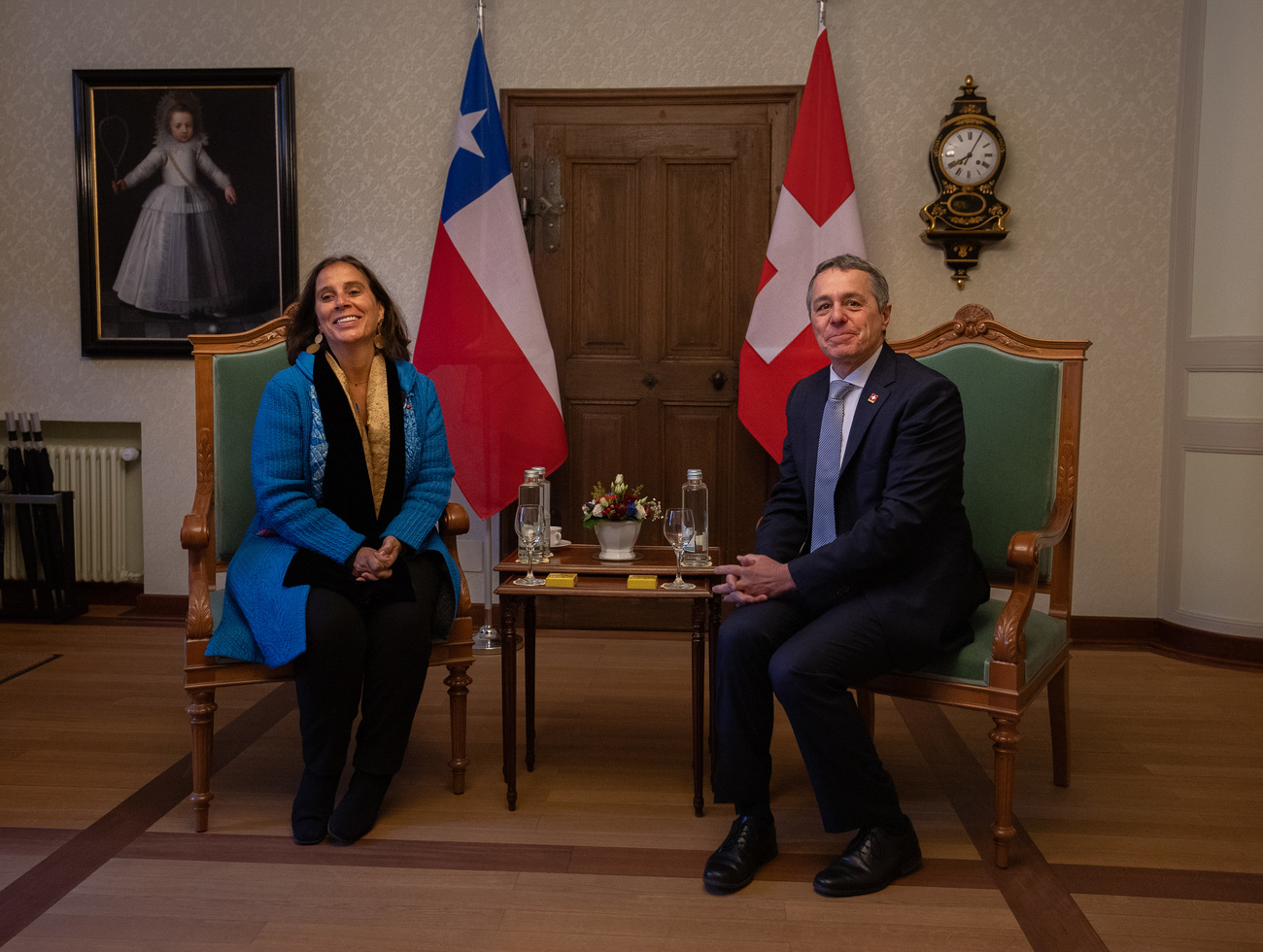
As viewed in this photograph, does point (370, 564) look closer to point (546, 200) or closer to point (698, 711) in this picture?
point (698, 711)

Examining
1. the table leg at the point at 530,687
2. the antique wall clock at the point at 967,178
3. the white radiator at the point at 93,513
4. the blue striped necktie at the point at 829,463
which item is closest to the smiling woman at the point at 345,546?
the table leg at the point at 530,687

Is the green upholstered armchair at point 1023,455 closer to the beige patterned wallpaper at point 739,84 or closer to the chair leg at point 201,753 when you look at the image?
the beige patterned wallpaper at point 739,84

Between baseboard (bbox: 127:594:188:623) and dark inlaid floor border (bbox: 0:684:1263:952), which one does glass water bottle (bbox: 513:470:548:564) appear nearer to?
dark inlaid floor border (bbox: 0:684:1263:952)

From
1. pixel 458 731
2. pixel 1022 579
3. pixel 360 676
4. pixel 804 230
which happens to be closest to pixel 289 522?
pixel 360 676

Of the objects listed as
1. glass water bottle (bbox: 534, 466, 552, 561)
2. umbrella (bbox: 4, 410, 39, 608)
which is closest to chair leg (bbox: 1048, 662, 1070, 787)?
glass water bottle (bbox: 534, 466, 552, 561)

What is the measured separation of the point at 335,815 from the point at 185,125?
3.04 metres

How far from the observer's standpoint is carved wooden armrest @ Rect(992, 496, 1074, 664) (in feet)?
7.01

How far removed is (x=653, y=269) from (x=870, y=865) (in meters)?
2.64

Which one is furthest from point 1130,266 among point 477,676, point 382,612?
point 382,612

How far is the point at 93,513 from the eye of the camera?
434cm

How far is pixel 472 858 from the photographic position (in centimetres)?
220

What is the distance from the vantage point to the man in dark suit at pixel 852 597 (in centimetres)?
208

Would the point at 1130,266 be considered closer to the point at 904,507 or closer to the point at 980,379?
the point at 980,379

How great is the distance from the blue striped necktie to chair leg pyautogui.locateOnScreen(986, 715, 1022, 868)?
53cm
